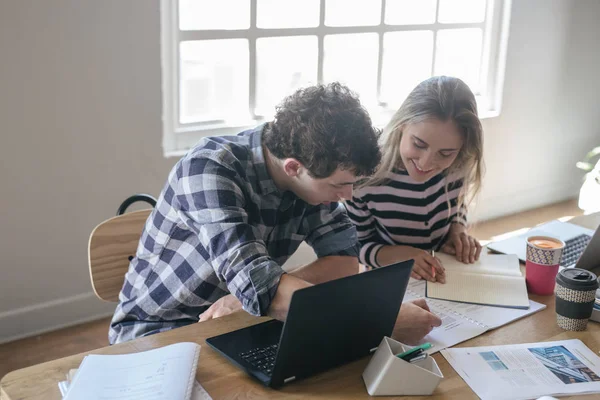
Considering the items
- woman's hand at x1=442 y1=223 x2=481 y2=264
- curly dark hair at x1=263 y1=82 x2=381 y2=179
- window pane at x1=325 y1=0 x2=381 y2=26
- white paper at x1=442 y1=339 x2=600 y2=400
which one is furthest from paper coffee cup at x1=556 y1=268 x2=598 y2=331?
Answer: window pane at x1=325 y1=0 x2=381 y2=26

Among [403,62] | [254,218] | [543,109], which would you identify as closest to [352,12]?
[403,62]

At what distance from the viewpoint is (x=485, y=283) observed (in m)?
1.69

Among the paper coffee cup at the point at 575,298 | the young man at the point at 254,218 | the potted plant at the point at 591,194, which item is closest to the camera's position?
the young man at the point at 254,218

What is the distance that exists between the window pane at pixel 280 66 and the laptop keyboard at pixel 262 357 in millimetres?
1929

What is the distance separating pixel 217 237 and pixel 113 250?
52 cm

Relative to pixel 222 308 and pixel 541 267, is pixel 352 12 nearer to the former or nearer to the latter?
pixel 541 267

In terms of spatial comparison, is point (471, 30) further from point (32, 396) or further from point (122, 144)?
point (32, 396)

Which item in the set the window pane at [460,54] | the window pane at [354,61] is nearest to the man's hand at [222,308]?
the window pane at [354,61]

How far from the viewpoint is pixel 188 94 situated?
2941 mm

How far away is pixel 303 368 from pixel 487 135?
313 cm

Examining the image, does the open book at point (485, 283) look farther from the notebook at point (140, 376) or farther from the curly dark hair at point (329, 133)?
the notebook at point (140, 376)

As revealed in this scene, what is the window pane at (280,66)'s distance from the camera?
3.12m

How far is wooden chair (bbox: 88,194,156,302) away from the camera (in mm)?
1729

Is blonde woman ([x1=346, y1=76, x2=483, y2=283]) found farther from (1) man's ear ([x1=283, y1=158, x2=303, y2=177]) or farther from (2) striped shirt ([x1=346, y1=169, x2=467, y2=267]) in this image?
(1) man's ear ([x1=283, y1=158, x2=303, y2=177])
